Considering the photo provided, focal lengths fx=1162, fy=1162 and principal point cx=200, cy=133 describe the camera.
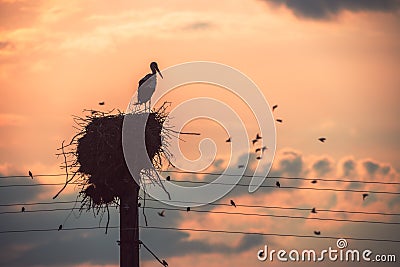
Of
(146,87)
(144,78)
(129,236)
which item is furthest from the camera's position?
(144,78)

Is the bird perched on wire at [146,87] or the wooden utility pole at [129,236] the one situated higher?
the bird perched on wire at [146,87]

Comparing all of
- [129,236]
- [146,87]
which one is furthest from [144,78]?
[129,236]

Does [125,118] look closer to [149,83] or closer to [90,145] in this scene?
[90,145]

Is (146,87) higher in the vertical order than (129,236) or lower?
higher

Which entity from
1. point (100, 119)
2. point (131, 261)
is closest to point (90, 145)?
point (100, 119)

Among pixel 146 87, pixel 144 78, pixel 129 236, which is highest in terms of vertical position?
pixel 144 78

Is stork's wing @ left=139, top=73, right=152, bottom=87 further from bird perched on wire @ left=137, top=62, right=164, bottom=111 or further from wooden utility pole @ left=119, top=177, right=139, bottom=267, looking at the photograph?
wooden utility pole @ left=119, top=177, right=139, bottom=267

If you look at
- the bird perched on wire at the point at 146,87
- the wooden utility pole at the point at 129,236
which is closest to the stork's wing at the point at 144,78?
the bird perched on wire at the point at 146,87

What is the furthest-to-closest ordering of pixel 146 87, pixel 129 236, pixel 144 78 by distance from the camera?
pixel 144 78 < pixel 146 87 < pixel 129 236

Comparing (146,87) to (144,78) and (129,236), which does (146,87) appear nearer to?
(144,78)

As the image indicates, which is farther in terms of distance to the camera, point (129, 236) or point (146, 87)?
point (146, 87)

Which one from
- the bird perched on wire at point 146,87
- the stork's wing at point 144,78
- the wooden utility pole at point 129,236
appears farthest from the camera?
the stork's wing at point 144,78

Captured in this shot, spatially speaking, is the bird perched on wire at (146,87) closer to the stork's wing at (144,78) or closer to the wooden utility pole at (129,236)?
the stork's wing at (144,78)

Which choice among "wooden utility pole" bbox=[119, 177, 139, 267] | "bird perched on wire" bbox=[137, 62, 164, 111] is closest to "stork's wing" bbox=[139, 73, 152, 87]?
"bird perched on wire" bbox=[137, 62, 164, 111]
